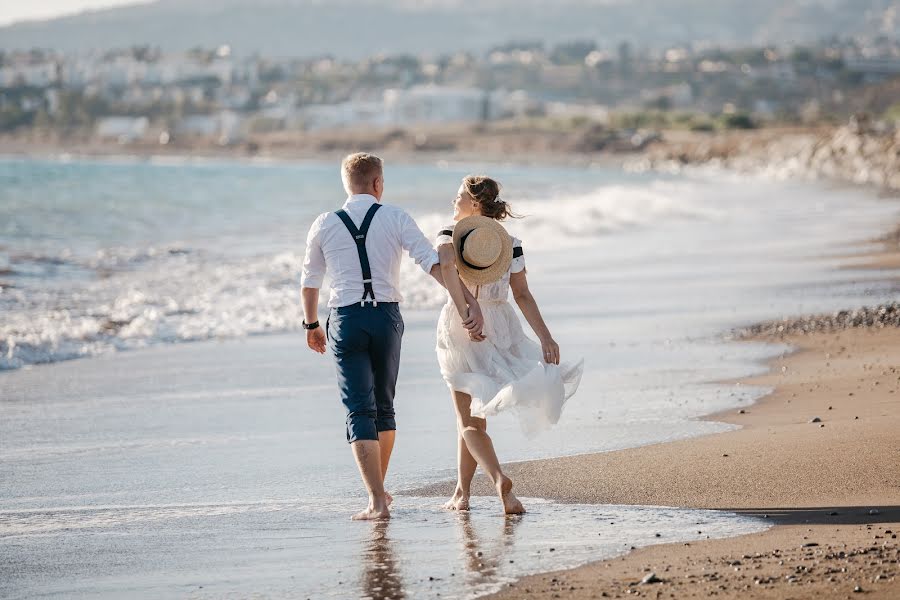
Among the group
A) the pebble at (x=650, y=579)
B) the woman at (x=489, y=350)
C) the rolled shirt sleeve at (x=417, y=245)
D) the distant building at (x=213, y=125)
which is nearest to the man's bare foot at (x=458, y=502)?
the woman at (x=489, y=350)

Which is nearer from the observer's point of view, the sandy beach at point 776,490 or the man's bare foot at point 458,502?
the sandy beach at point 776,490

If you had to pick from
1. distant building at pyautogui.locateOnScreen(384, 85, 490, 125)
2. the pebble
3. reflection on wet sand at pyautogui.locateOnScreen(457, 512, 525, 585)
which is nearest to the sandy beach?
the pebble

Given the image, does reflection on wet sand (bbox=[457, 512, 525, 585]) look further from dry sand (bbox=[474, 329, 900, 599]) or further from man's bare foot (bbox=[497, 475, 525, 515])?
dry sand (bbox=[474, 329, 900, 599])

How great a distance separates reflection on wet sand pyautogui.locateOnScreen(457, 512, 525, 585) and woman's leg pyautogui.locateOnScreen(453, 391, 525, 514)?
0.07 meters

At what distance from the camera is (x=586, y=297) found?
1380 cm

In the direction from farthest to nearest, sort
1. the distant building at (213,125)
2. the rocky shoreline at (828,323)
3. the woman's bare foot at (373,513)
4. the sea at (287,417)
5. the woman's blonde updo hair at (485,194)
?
the distant building at (213,125) < the rocky shoreline at (828,323) < the woman's blonde updo hair at (485,194) < the woman's bare foot at (373,513) < the sea at (287,417)

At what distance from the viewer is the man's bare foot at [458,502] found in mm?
5680

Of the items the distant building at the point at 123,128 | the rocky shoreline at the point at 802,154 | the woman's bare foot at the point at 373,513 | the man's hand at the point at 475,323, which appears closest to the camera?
the woman's bare foot at the point at 373,513

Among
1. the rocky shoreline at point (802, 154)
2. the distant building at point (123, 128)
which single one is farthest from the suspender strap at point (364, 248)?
the distant building at point (123, 128)

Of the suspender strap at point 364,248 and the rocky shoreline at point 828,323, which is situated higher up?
the suspender strap at point 364,248

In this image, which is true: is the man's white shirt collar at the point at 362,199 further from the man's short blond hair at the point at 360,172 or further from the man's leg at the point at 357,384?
the man's leg at the point at 357,384

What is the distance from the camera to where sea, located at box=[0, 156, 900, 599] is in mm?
4902

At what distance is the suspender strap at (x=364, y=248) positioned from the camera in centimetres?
575

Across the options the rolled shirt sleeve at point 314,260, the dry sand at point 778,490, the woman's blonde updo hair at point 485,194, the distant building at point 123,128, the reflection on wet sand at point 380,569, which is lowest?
the dry sand at point 778,490
